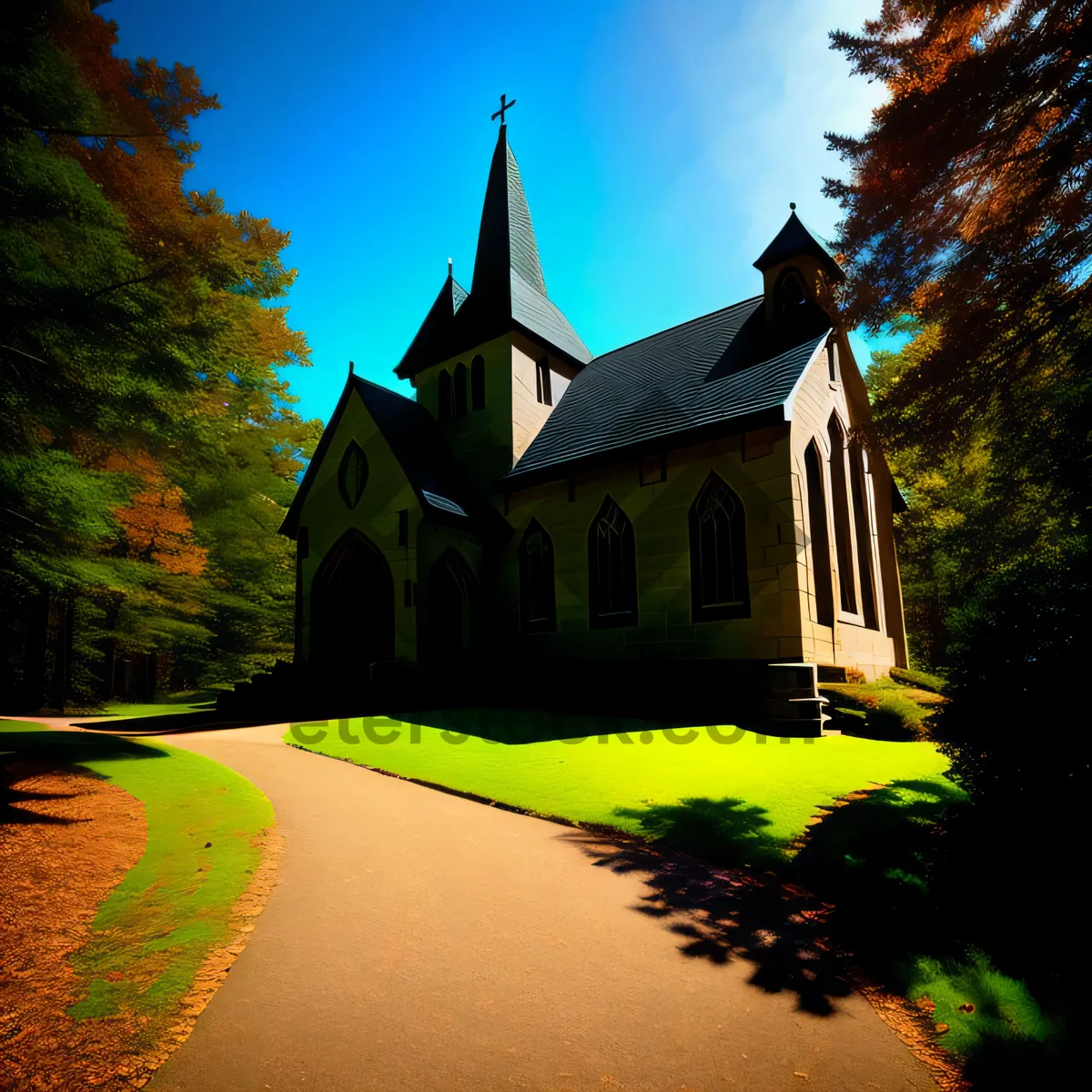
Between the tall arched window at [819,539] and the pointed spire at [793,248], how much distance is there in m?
5.20

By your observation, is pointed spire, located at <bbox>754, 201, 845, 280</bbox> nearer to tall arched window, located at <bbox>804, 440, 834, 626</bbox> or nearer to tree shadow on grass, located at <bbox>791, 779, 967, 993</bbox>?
tall arched window, located at <bbox>804, 440, 834, 626</bbox>

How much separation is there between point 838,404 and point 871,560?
4.43 metres

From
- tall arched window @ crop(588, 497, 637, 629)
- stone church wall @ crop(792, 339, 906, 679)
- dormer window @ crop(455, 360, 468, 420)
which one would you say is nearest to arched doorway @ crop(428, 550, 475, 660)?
tall arched window @ crop(588, 497, 637, 629)

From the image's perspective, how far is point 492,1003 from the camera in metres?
3.25

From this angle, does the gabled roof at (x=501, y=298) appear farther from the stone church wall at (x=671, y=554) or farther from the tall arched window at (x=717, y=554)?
the tall arched window at (x=717, y=554)

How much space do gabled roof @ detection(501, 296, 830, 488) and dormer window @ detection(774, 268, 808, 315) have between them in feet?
1.84

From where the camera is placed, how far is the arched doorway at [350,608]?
17906mm

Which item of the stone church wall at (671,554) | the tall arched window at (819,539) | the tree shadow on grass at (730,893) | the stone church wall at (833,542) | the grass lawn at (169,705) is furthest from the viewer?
the grass lawn at (169,705)

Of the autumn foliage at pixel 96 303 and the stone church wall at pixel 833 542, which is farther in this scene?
the stone church wall at pixel 833 542

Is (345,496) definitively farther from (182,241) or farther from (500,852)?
(500,852)

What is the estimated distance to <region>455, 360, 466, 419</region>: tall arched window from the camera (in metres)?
20.4

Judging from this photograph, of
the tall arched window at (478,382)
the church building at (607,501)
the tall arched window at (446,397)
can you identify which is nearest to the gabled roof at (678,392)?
the church building at (607,501)

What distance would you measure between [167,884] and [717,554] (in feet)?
38.1

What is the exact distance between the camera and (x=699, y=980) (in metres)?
3.53
